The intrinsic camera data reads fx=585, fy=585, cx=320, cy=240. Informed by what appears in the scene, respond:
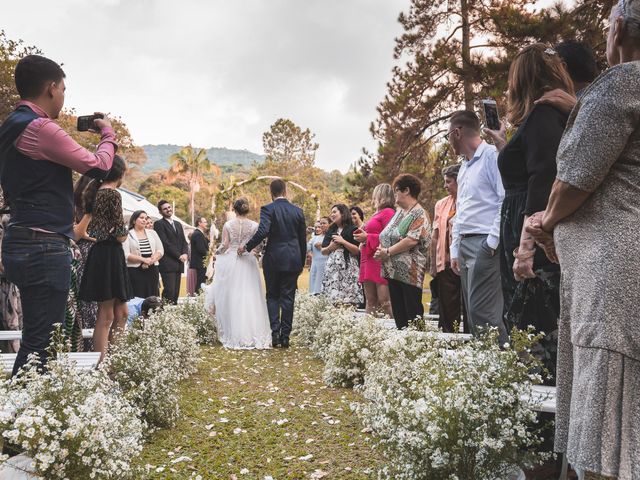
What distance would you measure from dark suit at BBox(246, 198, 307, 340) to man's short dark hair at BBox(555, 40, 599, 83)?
6.17 meters

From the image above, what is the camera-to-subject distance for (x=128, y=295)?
5.73 metres

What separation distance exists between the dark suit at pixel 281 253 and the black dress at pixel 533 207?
587cm

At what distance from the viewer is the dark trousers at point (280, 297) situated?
9.33 m

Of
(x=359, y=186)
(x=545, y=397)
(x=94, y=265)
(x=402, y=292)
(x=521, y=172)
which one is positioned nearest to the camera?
(x=545, y=397)

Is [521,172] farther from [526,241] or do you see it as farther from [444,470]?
[444,470]

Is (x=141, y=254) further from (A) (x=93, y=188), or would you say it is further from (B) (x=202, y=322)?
(A) (x=93, y=188)

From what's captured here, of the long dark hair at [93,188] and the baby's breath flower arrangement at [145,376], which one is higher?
the long dark hair at [93,188]

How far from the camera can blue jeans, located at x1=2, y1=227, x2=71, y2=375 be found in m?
3.38

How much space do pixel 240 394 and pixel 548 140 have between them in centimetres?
417

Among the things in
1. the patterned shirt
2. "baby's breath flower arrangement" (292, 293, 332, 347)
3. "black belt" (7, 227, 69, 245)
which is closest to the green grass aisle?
the patterned shirt

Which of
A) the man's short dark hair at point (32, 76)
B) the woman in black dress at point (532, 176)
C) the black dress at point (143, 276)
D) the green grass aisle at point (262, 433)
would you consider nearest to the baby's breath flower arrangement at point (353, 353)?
the green grass aisle at point (262, 433)

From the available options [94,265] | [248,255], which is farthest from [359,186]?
[94,265]

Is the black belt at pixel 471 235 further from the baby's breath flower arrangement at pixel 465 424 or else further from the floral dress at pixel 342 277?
the floral dress at pixel 342 277

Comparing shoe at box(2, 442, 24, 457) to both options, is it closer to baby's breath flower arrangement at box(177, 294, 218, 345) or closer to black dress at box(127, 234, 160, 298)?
black dress at box(127, 234, 160, 298)
